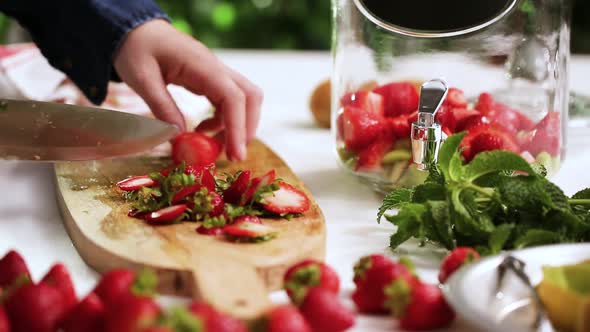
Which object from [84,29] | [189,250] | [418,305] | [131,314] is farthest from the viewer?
[84,29]

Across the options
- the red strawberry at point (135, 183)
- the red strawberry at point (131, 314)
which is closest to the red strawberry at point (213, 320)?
the red strawberry at point (131, 314)

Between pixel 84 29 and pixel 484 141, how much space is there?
2.26ft

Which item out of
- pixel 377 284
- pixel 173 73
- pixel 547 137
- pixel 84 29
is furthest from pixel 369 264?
pixel 84 29

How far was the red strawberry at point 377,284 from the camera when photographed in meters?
0.78

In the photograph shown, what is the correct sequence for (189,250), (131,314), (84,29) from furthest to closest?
(84,29)
(189,250)
(131,314)

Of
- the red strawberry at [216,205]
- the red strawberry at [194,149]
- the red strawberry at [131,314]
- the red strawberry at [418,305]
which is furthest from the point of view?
the red strawberry at [194,149]

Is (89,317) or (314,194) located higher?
(89,317)

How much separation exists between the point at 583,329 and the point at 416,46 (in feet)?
1.83

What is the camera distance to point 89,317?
2.33 ft

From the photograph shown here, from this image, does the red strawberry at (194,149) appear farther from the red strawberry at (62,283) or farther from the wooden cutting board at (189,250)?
the red strawberry at (62,283)

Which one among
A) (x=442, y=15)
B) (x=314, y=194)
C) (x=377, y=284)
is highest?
(x=442, y=15)

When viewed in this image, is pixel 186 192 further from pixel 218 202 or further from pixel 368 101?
pixel 368 101

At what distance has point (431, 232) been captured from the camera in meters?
0.96

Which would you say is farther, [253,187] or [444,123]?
[444,123]
